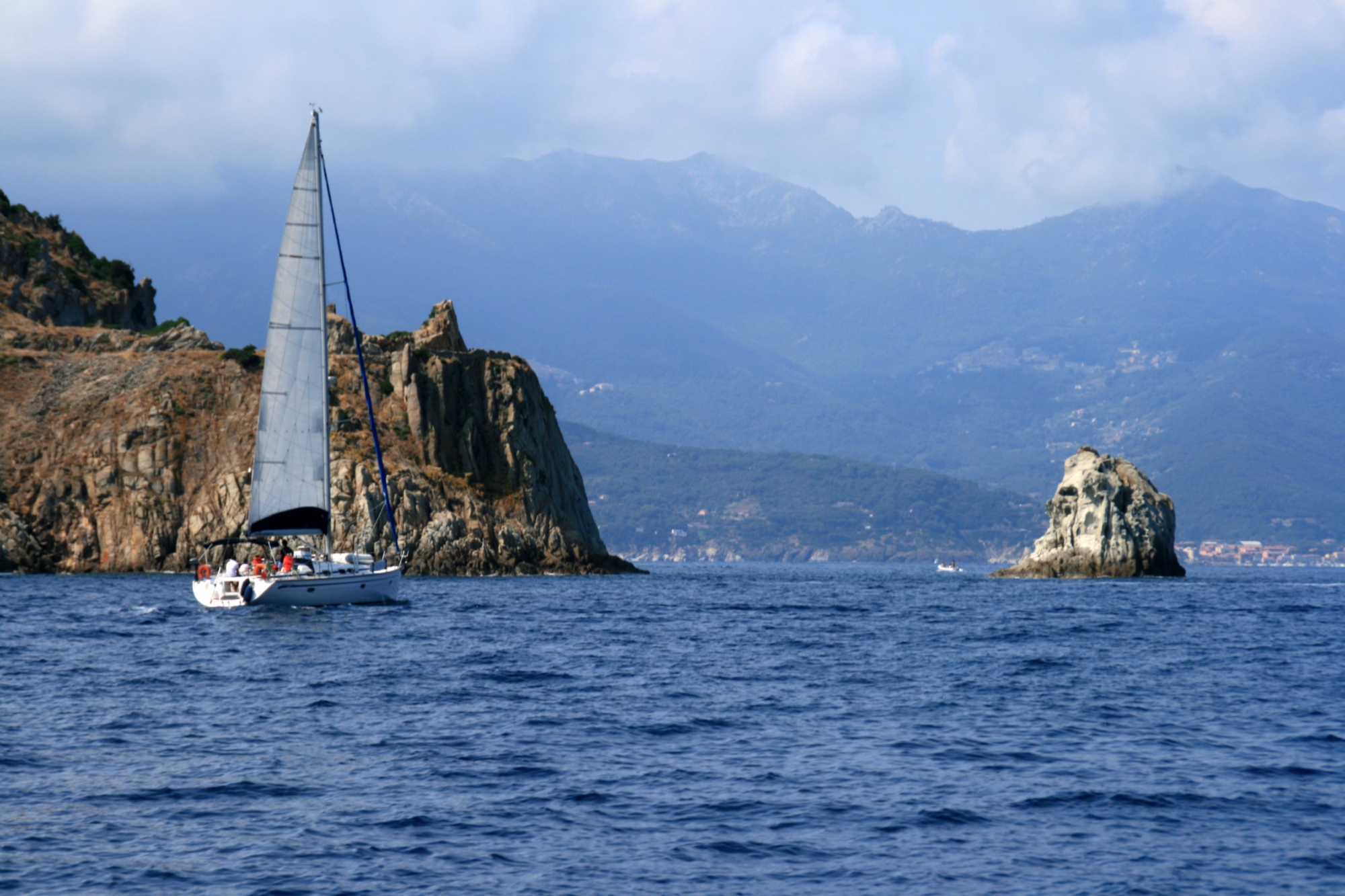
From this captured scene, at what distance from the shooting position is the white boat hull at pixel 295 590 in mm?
60250

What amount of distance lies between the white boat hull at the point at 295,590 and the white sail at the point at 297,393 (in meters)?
3.42

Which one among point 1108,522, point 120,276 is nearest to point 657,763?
point 1108,522

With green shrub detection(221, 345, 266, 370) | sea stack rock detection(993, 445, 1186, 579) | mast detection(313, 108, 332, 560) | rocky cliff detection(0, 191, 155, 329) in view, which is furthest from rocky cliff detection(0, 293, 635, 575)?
sea stack rock detection(993, 445, 1186, 579)

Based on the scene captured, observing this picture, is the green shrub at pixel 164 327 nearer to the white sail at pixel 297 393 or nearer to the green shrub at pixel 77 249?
the green shrub at pixel 77 249

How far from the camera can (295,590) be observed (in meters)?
60.8

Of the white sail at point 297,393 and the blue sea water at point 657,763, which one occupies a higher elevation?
the white sail at point 297,393

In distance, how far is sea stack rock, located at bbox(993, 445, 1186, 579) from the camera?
11794 centimetres

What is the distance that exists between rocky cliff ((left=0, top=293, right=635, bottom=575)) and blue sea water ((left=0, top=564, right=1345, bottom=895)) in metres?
52.0

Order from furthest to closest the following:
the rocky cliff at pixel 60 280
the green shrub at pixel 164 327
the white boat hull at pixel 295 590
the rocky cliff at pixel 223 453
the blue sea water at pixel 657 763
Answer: the green shrub at pixel 164 327 < the rocky cliff at pixel 60 280 < the rocky cliff at pixel 223 453 < the white boat hull at pixel 295 590 < the blue sea water at pixel 657 763

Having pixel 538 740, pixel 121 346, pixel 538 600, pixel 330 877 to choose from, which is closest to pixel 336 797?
pixel 330 877

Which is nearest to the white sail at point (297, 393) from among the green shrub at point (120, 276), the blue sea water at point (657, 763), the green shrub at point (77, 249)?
the blue sea water at point (657, 763)

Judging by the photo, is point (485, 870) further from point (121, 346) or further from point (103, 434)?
point (121, 346)

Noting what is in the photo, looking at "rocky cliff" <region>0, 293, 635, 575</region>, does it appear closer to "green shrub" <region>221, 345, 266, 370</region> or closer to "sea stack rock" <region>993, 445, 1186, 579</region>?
"green shrub" <region>221, 345, 266, 370</region>

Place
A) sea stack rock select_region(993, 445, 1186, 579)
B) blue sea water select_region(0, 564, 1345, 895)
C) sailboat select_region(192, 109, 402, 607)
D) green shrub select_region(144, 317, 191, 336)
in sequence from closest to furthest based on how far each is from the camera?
blue sea water select_region(0, 564, 1345, 895), sailboat select_region(192, 109, 402, 607), sea stack rock select_region(993, 445, 1186, 579), green shrub select_region(144, 317, 191, 336)
